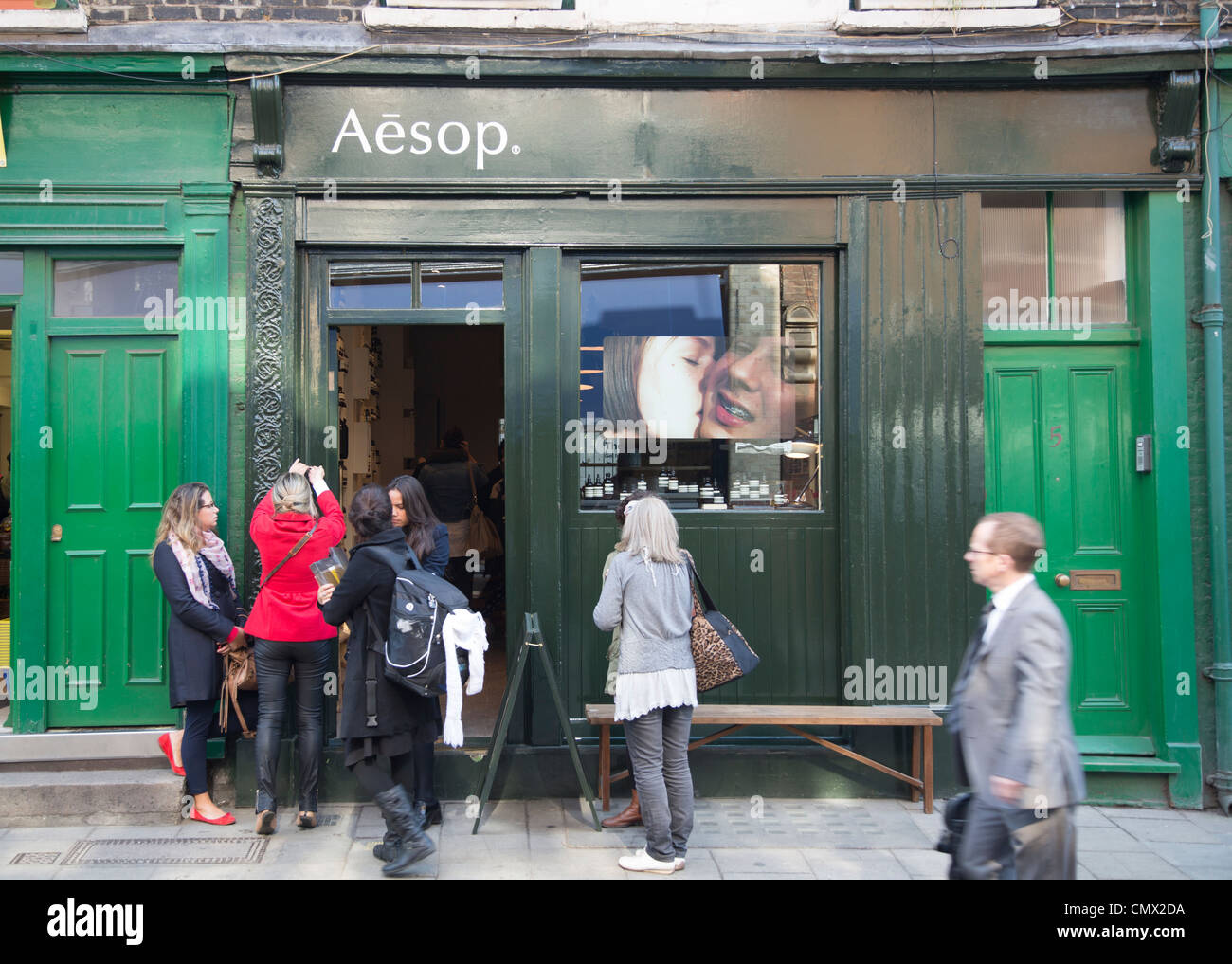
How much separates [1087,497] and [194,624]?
5.79 m

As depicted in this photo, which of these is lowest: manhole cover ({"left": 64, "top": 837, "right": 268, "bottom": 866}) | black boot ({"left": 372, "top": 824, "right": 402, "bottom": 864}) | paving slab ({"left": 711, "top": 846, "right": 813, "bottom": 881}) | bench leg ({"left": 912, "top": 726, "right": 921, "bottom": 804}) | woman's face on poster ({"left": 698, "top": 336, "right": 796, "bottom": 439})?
paving slab ({"left": 711, "top": 846, "right": 813, "bottom": 881})

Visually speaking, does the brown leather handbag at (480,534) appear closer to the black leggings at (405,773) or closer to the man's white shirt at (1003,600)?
the black leggings at (405,773)

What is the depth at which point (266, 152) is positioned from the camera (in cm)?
589

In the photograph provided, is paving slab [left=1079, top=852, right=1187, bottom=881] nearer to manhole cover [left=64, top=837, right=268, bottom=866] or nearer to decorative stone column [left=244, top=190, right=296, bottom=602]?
manhole cover [left=64, top=837, right=268, bottom=866]

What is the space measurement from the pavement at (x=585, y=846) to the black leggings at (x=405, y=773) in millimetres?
266

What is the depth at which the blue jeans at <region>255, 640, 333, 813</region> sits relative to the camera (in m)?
5.32

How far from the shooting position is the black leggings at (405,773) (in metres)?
4.55

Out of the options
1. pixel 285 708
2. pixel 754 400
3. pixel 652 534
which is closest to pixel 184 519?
pixel 285 708

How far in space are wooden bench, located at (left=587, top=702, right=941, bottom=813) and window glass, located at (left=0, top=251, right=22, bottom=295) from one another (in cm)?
461

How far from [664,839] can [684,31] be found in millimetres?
5063


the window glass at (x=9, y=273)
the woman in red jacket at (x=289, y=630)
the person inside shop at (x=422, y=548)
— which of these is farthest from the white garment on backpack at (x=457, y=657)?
the window glass at (x=9, y=273)

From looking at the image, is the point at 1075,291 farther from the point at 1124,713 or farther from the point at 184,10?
the point at 184,10

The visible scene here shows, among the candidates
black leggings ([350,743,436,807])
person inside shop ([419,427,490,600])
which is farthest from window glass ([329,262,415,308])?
black leggings ([350,743,436,807])

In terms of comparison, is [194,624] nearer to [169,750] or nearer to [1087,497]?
[169,750]
